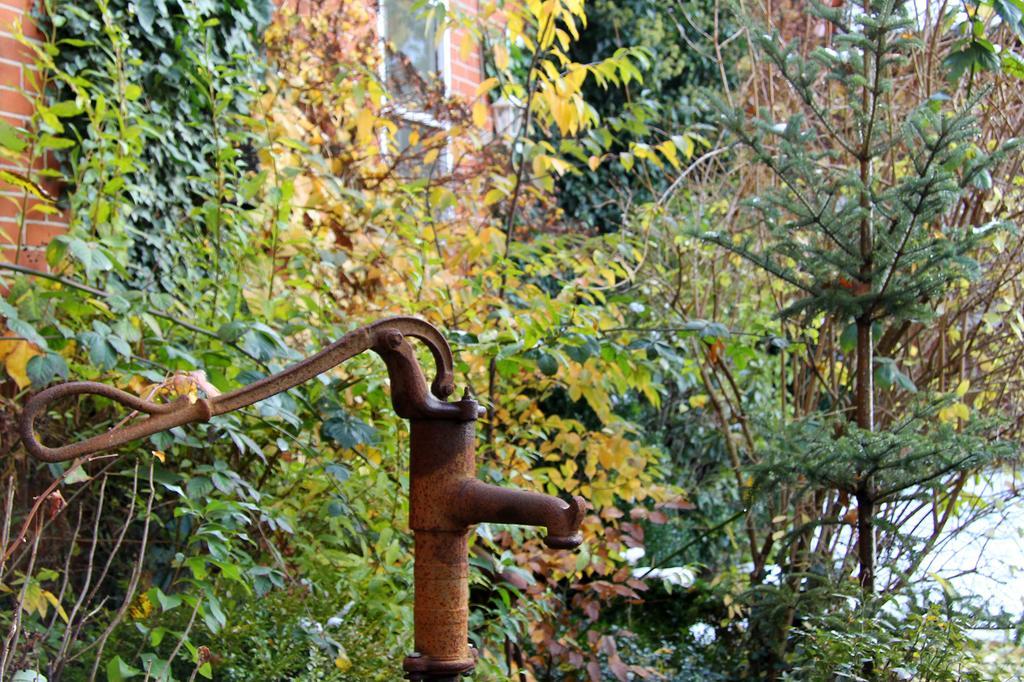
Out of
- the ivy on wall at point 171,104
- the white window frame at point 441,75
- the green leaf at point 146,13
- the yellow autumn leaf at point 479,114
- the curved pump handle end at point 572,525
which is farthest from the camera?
the white window frame at point 441,75

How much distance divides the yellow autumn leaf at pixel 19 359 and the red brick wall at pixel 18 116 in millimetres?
851

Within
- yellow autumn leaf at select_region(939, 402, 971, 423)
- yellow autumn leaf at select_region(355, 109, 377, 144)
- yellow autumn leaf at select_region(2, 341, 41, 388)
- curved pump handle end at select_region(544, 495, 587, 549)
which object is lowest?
curved pump handle end at select_region(544, 495, 587, 549)

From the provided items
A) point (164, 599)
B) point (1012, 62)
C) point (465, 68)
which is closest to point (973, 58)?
point (1012, 62)

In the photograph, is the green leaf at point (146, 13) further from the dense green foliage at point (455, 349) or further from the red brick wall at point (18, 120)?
the red brick wall at point (18, 120)

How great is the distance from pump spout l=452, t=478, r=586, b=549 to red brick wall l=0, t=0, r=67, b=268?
2624mm

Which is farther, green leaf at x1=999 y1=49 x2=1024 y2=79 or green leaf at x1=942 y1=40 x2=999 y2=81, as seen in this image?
green leaf at x1=999 y1=49 x2=1024 y2=79

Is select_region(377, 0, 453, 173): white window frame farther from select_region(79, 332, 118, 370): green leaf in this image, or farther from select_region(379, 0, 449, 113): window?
select_region(79, 332, 118, 370): green leaf

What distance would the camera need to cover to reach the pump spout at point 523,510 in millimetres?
1272

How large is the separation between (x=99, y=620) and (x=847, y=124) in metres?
3.37

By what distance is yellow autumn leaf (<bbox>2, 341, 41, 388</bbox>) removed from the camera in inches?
104

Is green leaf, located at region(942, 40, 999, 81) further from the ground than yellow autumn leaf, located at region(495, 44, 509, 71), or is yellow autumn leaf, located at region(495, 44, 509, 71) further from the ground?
yellow autumn leaf, located at region(495, 44, 509, 71)

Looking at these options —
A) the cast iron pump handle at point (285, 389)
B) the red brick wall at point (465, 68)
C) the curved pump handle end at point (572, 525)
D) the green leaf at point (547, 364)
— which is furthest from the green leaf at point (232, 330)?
the red brick wall at point (465, 68)

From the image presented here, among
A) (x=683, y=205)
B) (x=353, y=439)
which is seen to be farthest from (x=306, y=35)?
(x=353, y=439)

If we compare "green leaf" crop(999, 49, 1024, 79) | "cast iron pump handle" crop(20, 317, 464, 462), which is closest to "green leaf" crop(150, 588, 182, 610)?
"cast iron pump handle" crop(20, 317, 464, 462)
